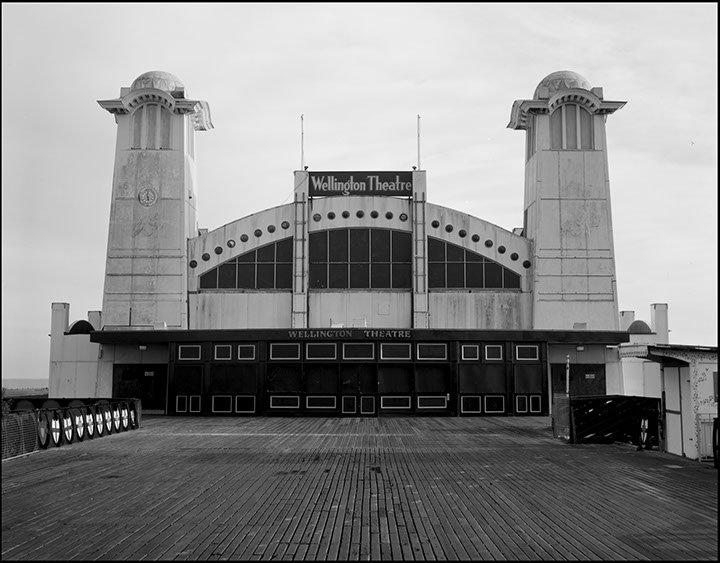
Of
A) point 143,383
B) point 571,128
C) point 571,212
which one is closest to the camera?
point 143,383

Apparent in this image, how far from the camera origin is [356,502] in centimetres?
1408

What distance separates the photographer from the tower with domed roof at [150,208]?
43562 mm

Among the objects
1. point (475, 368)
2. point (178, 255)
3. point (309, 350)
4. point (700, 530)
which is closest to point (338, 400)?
point (309, 350)

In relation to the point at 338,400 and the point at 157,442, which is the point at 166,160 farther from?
the point at 157,442

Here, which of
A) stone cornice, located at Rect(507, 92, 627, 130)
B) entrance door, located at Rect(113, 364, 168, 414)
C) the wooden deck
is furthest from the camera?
stone cornice, located at Rect(507, 92, 627, 130)

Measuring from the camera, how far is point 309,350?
126ft

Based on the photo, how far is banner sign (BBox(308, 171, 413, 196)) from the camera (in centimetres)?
4456

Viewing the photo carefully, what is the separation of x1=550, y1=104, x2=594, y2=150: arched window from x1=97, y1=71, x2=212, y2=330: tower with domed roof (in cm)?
2164

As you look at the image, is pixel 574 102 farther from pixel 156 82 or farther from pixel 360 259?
pixel 156 82

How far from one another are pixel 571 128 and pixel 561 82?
127 inches

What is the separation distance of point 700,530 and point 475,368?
2688 cm

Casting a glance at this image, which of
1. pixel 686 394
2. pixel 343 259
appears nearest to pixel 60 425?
pixel 686 394

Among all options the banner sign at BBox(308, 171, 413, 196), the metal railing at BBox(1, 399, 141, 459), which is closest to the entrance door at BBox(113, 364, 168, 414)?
the metal railing at BBox(1, 399, 141, 459)

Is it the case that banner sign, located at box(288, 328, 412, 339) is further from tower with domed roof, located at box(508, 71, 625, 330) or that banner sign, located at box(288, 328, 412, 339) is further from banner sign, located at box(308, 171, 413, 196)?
banner sign, located at box(308, 171, 413, 196)
